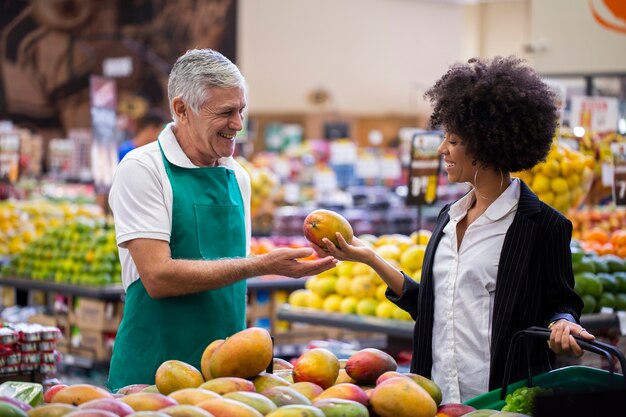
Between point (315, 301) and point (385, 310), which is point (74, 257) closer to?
point (315, 301)

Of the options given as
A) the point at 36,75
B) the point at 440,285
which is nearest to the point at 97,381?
the point at 440,285

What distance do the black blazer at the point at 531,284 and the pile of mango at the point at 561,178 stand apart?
2.10 metres

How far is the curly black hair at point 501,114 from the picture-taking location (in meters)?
2.66

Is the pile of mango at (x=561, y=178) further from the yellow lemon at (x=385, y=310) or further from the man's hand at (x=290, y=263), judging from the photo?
the man's hand at (x=290, y=263)

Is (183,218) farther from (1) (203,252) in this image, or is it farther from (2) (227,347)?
(2) (227,347)

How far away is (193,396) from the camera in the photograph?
204 cm

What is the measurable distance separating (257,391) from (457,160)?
91 cm

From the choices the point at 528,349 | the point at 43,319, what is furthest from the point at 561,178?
the point at 43,319

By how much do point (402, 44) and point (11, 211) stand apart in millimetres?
12287

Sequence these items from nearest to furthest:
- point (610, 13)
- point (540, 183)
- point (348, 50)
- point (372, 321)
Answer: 1. point (540, 183)
2. point (372, 321)
3. point (610, 13)
4. point (348, 50)

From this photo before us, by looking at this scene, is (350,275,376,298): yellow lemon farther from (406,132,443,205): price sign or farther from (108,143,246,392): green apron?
(108,143,246,392): green apron

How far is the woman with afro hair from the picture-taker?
8.64 feet

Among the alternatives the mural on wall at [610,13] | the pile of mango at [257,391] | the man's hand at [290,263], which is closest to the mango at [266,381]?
the pile of mango at [257,391]

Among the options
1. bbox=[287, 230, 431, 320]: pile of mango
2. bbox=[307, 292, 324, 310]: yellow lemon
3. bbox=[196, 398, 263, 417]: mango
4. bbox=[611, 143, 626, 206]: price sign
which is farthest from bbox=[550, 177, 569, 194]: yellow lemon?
bbox=[196, 398, 263, 417]: mango
